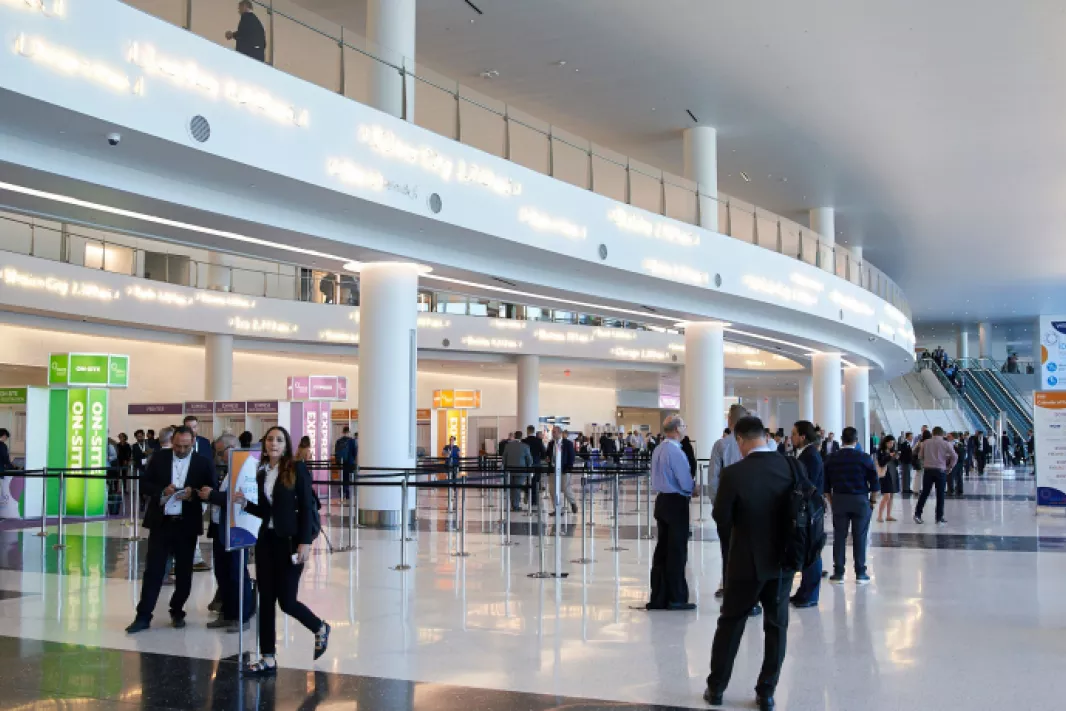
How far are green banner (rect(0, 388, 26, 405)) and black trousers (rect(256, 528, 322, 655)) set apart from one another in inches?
542

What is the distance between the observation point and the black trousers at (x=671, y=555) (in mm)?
8625

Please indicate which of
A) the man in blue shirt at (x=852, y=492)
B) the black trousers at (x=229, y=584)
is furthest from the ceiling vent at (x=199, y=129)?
the man in blue shirt at (x=852, y=492)

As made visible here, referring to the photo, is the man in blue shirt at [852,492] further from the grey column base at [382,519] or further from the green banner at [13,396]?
the green banner at [13,396]

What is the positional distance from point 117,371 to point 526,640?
13.4 meters

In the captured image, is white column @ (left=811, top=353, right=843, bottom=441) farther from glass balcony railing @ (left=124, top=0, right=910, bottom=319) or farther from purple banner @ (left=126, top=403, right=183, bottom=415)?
purple banner @ (left=126, top=403, right=183, bottom=415)

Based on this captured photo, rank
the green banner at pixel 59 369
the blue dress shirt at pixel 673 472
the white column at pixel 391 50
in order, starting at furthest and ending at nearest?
1. the green banner at pixel 59 369
2. the white column at pixel 391 50
3. the blue dress shirt at pixel 673 472

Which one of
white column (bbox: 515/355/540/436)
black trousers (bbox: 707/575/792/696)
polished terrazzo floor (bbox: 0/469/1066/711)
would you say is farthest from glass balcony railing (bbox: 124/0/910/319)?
white column (bbox: 515/355/540/436)

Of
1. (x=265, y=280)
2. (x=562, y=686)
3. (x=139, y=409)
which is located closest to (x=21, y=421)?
(x=139, y=409)

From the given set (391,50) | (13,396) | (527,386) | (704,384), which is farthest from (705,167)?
(527,386)

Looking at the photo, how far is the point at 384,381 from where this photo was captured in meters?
Answer: 15.7

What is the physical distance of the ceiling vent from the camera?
35.1 feet

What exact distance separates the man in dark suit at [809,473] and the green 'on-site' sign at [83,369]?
1321cm

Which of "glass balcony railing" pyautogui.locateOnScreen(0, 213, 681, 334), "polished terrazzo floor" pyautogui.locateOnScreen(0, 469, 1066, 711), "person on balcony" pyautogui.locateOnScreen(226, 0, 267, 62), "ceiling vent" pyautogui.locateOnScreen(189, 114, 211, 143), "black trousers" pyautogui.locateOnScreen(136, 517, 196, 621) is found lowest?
"polished terrazzo floor" pyautogui.locateOnScreen(0, 469, 1066, 711)

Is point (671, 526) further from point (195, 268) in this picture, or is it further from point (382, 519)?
point (195, 268)
